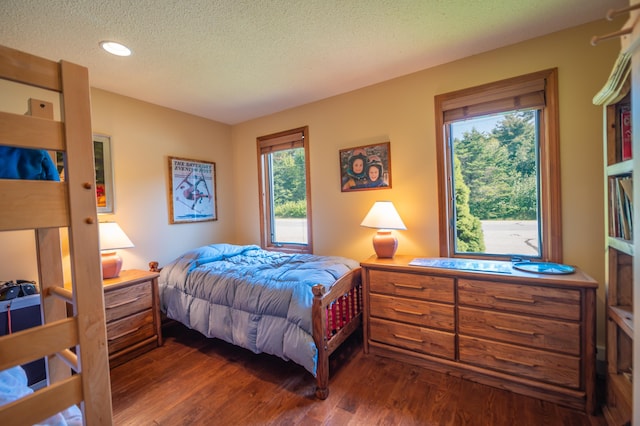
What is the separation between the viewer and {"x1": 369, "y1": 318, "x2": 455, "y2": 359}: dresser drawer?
1.93 meters

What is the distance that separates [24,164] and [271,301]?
1474mm

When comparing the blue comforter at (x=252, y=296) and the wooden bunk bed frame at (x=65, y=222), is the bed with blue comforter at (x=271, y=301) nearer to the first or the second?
the blue comforter at (x=252, y=296)

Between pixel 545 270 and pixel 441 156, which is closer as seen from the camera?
pixel 545 270

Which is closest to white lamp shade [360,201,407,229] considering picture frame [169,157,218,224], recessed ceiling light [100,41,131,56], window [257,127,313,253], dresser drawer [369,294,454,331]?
dresser drawer [369,294,454,331]

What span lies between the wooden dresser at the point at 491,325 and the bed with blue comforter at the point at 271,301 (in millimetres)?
319

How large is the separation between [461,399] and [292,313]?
121cm

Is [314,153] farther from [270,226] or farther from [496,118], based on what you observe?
[496,118]

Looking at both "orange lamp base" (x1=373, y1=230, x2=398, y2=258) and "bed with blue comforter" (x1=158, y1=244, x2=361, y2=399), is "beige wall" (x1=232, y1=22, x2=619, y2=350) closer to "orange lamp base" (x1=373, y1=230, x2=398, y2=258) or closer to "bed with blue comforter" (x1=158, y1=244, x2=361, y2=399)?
"orange lamp base" (x1=373, y1=230, x2=398, y2=258)

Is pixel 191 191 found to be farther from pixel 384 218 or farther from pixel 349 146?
pixel 384 218

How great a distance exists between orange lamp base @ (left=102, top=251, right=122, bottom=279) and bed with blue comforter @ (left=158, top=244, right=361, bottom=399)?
46 centimetres

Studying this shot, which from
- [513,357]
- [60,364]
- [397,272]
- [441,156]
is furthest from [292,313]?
[441,156]

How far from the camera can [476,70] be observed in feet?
7.18

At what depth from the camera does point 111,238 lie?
225 centimetres

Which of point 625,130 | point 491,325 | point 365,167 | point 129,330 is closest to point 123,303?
point 129,330
